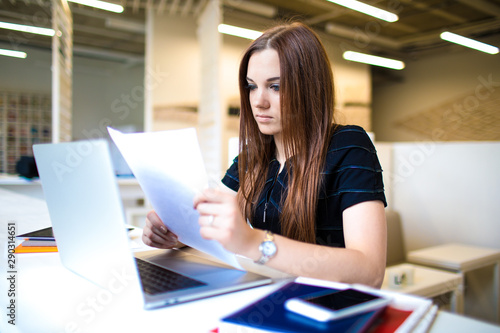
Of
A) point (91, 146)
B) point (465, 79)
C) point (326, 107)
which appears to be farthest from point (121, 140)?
point (465, 79)

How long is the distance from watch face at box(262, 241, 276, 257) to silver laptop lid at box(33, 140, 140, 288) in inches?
7.9

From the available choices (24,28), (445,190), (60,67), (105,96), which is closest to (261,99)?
(445,190)

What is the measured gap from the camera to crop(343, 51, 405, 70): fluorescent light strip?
23.7ft

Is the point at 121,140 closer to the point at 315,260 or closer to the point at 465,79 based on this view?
the point at 315,260

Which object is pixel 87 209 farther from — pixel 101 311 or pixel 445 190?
pixel 445 190

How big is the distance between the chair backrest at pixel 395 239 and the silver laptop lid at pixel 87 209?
2543 millimetres

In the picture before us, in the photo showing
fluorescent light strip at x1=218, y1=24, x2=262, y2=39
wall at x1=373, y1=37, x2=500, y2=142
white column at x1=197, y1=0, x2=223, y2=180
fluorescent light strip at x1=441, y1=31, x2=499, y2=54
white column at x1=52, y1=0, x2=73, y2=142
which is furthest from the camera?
wall at x1=373, y1=37, x2=500, y2=142

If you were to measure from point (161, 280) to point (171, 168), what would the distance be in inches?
7.4

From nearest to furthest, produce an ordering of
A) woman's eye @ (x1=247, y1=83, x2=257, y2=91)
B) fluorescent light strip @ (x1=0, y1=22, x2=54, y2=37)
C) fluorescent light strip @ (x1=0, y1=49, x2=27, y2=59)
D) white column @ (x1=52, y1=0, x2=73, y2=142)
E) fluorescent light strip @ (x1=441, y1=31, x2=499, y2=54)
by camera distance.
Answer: woman's eye @ (x1=247, y1=83, x2=257, y2=91)
white column @ (x1=52, y1=0, x2=73, y2=142)
fluorescent light strip @ (x1=0, y1=22, x2=54, y2=37)
fluorescent light strip @ (x1=0, y1=49, x2=27, y2=59)
fluorescent light strip @ (x1=441, y1=31, x2=499, y2=54)

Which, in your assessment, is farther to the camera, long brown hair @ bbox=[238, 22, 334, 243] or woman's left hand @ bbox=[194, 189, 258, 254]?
long brown hair @ bbox=[238, 22, 334, 243]

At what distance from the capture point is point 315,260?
2.04 feet

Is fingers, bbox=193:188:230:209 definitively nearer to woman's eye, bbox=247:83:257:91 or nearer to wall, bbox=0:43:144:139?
woman's eye, bbox=247:83:257:91

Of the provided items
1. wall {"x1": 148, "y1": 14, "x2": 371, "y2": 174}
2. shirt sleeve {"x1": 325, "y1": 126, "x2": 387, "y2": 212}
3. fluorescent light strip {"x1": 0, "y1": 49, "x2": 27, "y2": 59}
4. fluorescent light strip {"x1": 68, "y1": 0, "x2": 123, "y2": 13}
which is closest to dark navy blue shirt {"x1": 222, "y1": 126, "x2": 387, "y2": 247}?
shirt sleeve {"x1": 325, "y1": 126, "x2": 387, "y2": 212}

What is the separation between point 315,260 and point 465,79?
27.8 feet
